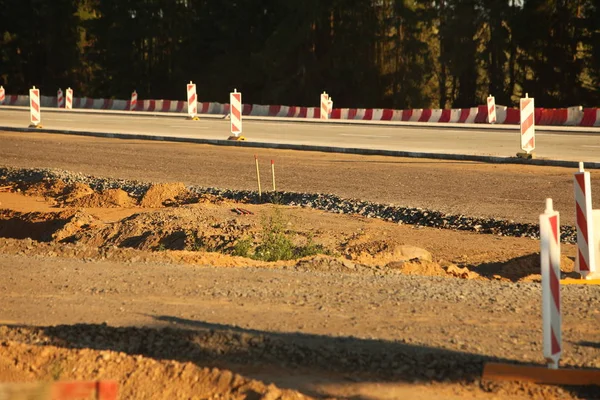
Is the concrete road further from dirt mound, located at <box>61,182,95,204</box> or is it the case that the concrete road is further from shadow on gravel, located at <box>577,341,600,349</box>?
shadow on gravel, located at <box>577,341,600,349</box>

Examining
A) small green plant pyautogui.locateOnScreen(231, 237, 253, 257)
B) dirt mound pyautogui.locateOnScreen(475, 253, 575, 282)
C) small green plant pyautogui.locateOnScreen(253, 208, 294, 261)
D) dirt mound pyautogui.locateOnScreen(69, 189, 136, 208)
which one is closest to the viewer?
dirt mound pyautogui.locateOnScreen(475, 253, 575, 282)

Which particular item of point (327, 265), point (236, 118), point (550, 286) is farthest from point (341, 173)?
point (550, 286)

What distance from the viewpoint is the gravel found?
1497cm

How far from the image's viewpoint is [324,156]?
24.6 metres

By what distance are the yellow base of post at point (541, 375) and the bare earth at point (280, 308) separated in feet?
0.19

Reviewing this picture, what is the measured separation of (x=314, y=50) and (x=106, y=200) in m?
35.0

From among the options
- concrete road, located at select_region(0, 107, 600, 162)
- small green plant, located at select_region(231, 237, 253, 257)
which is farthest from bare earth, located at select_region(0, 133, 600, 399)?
concrete road, located at select_region(0, 107, 600, 162)

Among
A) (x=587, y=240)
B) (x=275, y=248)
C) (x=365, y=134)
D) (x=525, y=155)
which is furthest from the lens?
(x=365, y=134)

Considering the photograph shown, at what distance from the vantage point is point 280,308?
8.48 m

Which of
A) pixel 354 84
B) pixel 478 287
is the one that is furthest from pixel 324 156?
pixel 354 84

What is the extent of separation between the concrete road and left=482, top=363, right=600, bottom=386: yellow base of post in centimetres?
1575

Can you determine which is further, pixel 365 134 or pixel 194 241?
pixel 365 134

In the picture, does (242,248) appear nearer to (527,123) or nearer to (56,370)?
(56,370)

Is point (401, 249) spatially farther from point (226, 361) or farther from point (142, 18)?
point (142, 18)
